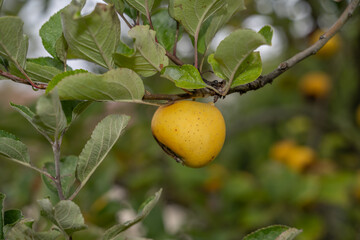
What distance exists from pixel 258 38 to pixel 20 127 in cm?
111

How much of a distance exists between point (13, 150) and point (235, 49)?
288 mm

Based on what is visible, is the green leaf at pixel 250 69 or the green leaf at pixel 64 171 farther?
the green leaf at pixel 64 171

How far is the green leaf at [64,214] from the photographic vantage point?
42 cm

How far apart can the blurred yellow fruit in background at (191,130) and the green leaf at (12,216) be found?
0.21 meters

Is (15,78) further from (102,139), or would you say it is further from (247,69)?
(247,69)

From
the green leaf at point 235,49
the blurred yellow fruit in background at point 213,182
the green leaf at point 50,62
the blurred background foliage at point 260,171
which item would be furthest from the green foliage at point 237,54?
the blurred yellow fruit in background at point 213,182

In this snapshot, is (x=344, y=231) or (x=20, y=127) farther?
(x=344, y=231)

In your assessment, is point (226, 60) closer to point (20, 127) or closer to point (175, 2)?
point (175, 2)

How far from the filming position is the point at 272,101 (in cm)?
288

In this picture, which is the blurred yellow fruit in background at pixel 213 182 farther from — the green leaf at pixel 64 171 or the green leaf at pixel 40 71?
the green leaf at pixel 40 71

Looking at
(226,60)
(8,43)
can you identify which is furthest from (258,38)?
(8,43)

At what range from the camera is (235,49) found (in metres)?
0.45

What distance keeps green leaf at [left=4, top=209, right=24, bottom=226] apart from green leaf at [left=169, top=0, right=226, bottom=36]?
33 cm

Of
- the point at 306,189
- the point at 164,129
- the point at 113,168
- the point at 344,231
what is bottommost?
the point at 344,231
